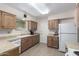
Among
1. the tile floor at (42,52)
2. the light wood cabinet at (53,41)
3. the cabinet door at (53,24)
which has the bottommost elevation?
the tile floor at (42,52)

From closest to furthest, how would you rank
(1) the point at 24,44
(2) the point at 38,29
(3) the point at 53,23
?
(1) the point at 24,44, (3) the point at 53,23, (2) the point at 38,29

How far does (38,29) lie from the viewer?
257 inches

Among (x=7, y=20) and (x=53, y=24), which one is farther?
(x=53, y=24)

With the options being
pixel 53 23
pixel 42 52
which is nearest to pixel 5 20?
pixel 42 52

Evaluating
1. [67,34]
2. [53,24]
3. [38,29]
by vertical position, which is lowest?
[67,34]

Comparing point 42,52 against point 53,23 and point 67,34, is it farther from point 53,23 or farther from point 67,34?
point 53,23

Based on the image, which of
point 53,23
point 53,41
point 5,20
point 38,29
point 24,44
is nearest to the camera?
point 5,20

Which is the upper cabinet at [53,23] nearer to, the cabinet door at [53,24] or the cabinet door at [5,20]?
the cabinet door at [53,24]

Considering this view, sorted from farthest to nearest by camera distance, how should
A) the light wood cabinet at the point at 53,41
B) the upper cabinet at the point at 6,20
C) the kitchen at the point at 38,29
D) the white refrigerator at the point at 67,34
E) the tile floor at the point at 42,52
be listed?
the light wood cabinet at the point at 53,41 < the white refrigerator at the point at 67,34 < the tile floor at the point at 42,52 < the kitchen at the point at 38,29 < the upper cabinet at the point at 6,20

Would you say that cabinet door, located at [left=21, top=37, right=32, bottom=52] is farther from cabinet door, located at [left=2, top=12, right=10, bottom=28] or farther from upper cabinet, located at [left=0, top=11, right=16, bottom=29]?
cabinet door, located at [left=2, top=12, right=10, bottom=28]

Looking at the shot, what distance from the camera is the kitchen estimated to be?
8.93 ft

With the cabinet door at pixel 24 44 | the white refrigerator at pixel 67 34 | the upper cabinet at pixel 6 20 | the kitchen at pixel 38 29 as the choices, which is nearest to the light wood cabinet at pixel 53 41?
the kitchen at pixel 38 29

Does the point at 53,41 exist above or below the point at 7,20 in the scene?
below

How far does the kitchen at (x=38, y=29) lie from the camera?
2.72m
